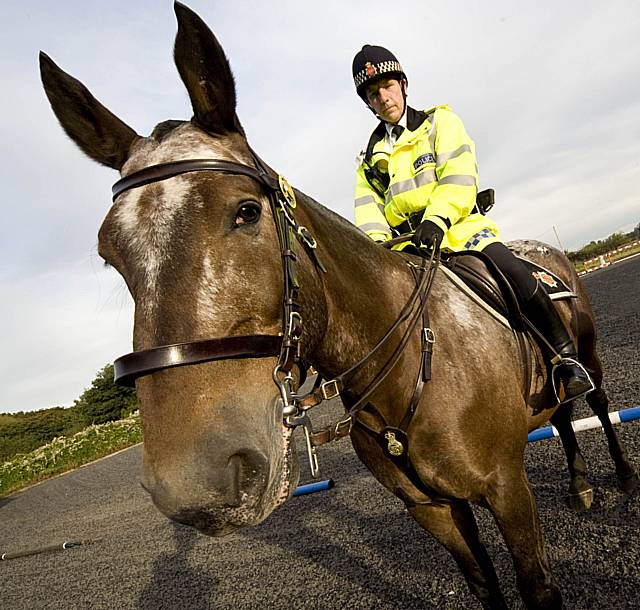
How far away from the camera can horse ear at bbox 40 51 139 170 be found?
220cm

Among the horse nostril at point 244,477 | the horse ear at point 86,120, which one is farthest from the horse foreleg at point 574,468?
the horse ear at point 86,120

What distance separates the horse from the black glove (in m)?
0.15

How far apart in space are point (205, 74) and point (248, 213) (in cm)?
65

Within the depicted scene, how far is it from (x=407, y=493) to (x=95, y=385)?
46530 millimetres

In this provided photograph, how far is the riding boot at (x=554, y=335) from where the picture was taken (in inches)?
120

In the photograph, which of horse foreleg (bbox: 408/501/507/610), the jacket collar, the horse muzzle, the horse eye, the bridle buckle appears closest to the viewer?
the horse muzzle

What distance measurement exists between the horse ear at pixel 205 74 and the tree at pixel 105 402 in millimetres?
43449

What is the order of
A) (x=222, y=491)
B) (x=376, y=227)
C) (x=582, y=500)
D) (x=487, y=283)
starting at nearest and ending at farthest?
1. (x=222, y=491)
2. (x=487, y=283)
3. (x=376, y=227)
4. (x=582, y=500)

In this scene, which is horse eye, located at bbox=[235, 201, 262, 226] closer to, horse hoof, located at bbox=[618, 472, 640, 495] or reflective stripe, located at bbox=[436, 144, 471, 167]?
reflective stripe, located at bbox=[436, 144, 471, 167]

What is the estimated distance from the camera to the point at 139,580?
5.84m

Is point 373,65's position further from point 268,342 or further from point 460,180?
point 268,342

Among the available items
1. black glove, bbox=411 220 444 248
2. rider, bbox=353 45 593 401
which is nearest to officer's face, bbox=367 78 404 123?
rider, bbox=353 45 593 401

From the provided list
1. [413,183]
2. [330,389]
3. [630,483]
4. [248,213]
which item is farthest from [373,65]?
[630,483]

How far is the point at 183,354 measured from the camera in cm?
141
